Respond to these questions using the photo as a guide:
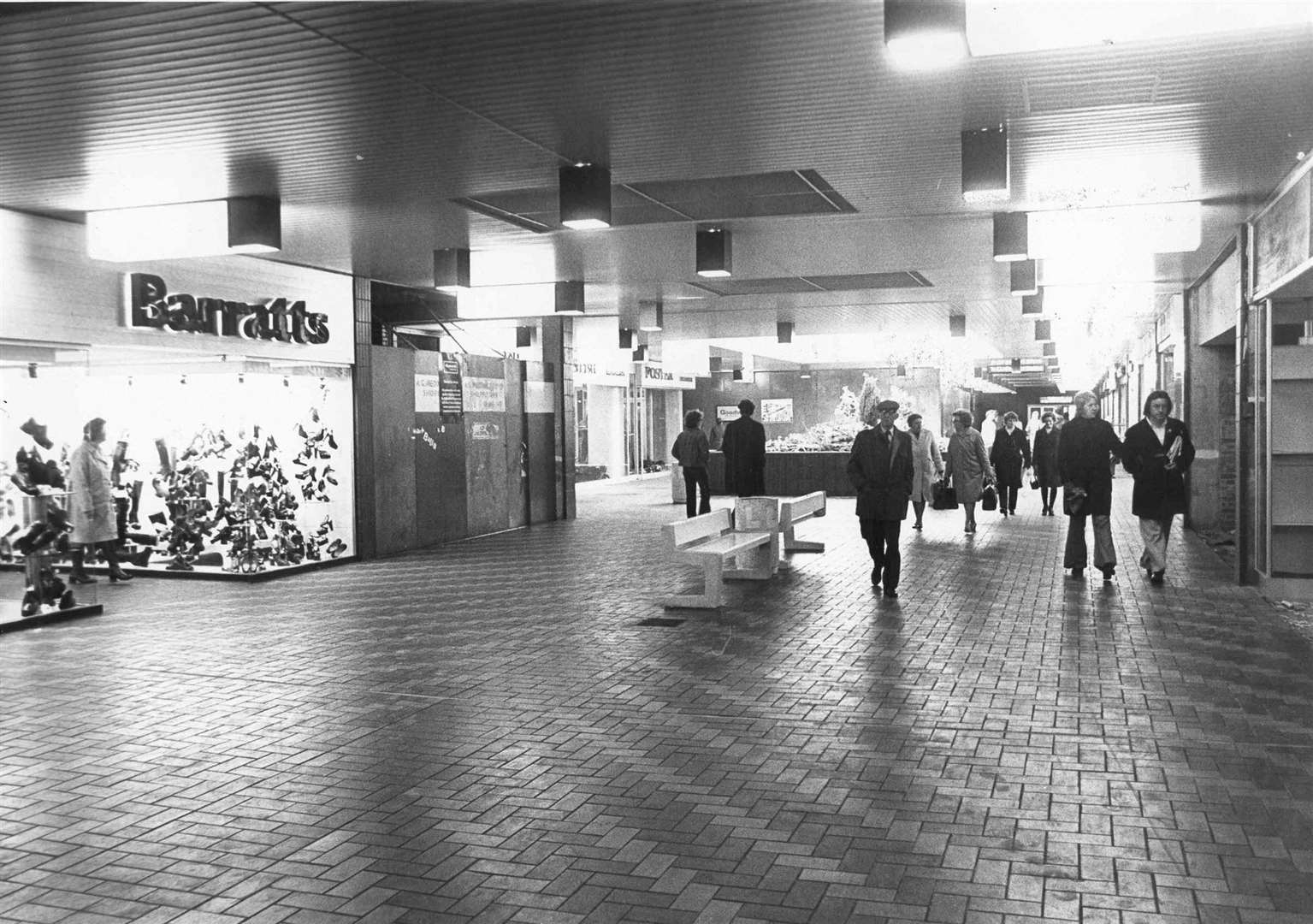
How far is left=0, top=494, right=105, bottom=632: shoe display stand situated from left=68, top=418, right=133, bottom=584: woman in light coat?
3.13ft

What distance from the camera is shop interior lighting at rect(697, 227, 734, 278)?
469 inches

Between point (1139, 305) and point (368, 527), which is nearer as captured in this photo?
point (368, 527)

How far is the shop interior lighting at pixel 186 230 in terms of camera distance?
1021cm

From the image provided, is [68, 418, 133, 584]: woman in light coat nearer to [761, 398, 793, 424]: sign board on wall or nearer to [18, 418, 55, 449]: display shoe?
[18, 418, 55, 449]: display shoe

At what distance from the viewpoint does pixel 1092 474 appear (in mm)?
11500

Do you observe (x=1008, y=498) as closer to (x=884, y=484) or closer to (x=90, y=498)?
(x=884, y=484)

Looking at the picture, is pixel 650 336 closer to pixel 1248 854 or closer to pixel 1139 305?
pixel 1139 305

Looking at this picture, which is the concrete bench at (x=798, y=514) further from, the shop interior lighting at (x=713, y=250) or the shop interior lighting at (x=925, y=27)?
the shop interior lighting at (x=925, y=27)

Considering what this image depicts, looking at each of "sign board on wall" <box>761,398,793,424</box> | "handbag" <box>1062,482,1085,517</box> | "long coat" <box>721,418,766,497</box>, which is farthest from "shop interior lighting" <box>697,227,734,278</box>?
"sign board on wall" <box>761,398,793,424</box>

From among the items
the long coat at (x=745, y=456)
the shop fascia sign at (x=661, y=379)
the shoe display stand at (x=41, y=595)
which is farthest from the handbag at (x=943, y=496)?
the shop fascia sign at (x=661, y=379)

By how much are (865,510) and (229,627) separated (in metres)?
5.50

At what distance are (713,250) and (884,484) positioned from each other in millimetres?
2932

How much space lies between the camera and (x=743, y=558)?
1384 centimetres

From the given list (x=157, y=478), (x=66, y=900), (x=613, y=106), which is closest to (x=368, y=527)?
(x=157, y=478)
